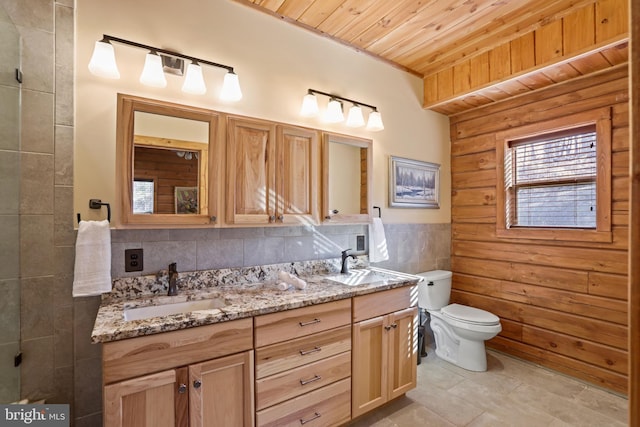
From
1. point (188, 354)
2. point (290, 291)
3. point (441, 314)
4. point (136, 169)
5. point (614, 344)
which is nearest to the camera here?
point (188, 354)

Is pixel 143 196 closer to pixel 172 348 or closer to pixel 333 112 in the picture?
pixel 172 348

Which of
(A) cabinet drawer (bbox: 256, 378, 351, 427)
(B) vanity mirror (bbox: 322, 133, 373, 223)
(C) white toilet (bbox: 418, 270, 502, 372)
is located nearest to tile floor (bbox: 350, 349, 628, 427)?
(C) white toilet (bbox: 418, 270, 502, 372)

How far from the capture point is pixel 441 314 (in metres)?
2.79

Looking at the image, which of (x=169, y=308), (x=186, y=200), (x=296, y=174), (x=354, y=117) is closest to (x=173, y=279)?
(x=169, y=308)

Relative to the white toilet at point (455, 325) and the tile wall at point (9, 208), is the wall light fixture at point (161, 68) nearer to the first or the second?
the tile wall at point (9, 208)

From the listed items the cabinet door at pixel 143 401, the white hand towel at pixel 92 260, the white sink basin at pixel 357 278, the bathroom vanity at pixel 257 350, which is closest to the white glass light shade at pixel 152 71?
the white hand towel at pixel 92 260

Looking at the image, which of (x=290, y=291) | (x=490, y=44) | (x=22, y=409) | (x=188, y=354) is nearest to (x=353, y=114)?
(x=490, y=44)

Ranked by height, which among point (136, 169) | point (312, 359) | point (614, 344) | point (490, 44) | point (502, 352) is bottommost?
point (502, 352)

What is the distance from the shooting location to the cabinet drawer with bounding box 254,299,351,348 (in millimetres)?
1524

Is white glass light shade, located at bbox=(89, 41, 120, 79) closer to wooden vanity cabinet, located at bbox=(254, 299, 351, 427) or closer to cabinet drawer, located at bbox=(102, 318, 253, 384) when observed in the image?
cabinet drawer, located at bbox=(102, 318, 253, 384)

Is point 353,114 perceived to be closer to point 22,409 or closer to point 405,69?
point 405,69

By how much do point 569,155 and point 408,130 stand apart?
1316 millimetres

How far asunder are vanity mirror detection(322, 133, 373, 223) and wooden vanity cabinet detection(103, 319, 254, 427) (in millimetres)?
1093

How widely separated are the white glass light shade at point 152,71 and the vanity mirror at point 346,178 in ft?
3.58
